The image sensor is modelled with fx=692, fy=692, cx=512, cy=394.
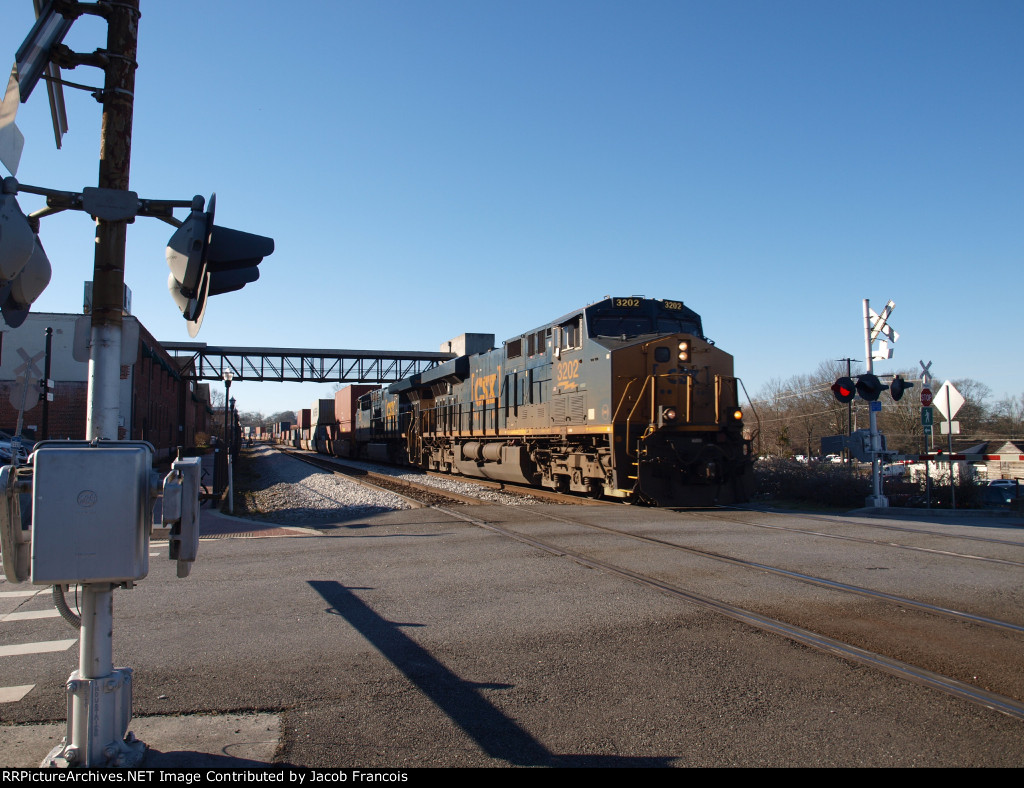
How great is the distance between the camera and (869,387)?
14547mm

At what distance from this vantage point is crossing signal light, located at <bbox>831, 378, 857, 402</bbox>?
583 inches

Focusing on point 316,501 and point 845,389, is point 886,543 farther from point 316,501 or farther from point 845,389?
point 316,501

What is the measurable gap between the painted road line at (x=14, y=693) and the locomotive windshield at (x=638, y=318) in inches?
450

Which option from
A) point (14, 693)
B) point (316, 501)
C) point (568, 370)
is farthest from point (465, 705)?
point (316, 501)

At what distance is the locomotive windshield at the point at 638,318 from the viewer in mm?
14367

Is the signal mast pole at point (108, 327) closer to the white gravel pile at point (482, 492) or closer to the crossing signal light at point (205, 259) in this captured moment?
the crossing signal light at point (205, 259)

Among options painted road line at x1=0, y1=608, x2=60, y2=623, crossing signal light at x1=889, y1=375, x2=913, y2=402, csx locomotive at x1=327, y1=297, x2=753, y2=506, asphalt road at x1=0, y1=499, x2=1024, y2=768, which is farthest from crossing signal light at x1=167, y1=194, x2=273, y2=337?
crossing signal light at x1=889, y1=375, x2=913, y2=402

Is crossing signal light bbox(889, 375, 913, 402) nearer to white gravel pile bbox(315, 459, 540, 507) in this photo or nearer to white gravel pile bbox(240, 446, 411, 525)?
white gravel pile bbox(315, 459, 540, 507)

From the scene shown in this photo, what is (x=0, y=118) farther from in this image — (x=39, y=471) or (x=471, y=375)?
(x=471, y=375)

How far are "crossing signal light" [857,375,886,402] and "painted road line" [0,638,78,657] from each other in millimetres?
14232

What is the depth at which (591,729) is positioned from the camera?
3.53 metres

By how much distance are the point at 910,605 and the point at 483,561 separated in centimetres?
428

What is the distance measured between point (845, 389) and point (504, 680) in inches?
514

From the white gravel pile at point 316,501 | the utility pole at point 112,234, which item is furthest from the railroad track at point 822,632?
the white gravel pile at point 316,501
